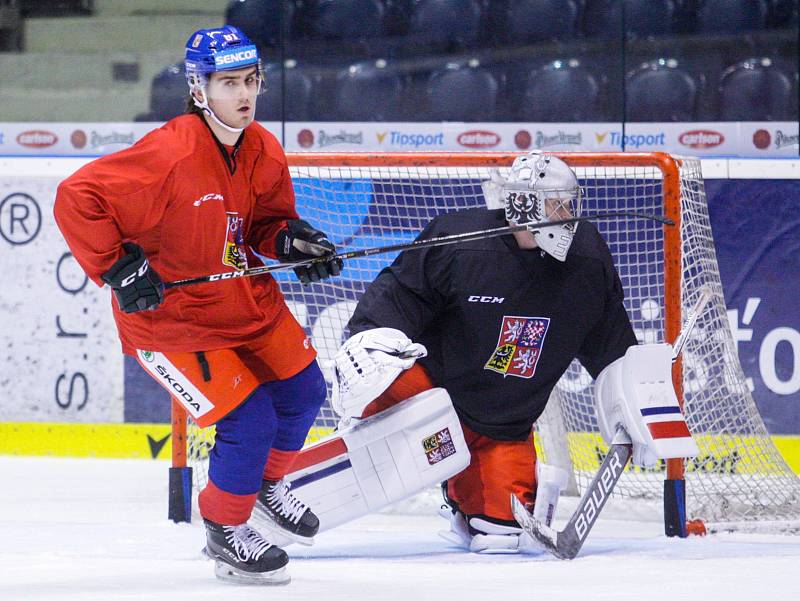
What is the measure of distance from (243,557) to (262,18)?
2.65 m

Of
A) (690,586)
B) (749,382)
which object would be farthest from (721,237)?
(690,586)

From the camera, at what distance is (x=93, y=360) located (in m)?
4.22

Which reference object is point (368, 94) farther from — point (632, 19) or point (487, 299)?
point (487, 299)

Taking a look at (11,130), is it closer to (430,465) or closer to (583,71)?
(583,71)

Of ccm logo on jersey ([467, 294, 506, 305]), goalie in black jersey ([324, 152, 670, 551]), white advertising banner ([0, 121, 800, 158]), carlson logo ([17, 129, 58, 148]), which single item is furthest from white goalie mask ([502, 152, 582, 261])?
carlson logo ([17, 129, 58, 148])

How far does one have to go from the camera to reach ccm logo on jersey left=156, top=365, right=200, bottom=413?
2500 millimetres

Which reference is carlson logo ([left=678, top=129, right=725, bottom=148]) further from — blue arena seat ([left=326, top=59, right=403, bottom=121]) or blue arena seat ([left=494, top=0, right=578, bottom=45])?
blue arena seat ([left=326, top=59, right=403, bottom=121])

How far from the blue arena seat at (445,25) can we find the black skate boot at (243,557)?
2.65 meters

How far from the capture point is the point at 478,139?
4.50 metres

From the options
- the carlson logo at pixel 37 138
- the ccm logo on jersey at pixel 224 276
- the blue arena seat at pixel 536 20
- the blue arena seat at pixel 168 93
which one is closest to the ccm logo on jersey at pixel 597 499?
the ccm logo on jersey at pixel 224 276

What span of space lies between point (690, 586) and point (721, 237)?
70.6 inches

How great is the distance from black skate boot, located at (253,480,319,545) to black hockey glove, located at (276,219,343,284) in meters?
0.46

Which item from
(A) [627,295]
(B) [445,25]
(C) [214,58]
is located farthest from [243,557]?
(B) [445,25]

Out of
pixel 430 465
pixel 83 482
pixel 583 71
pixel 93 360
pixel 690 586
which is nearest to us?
pixel 690 586
